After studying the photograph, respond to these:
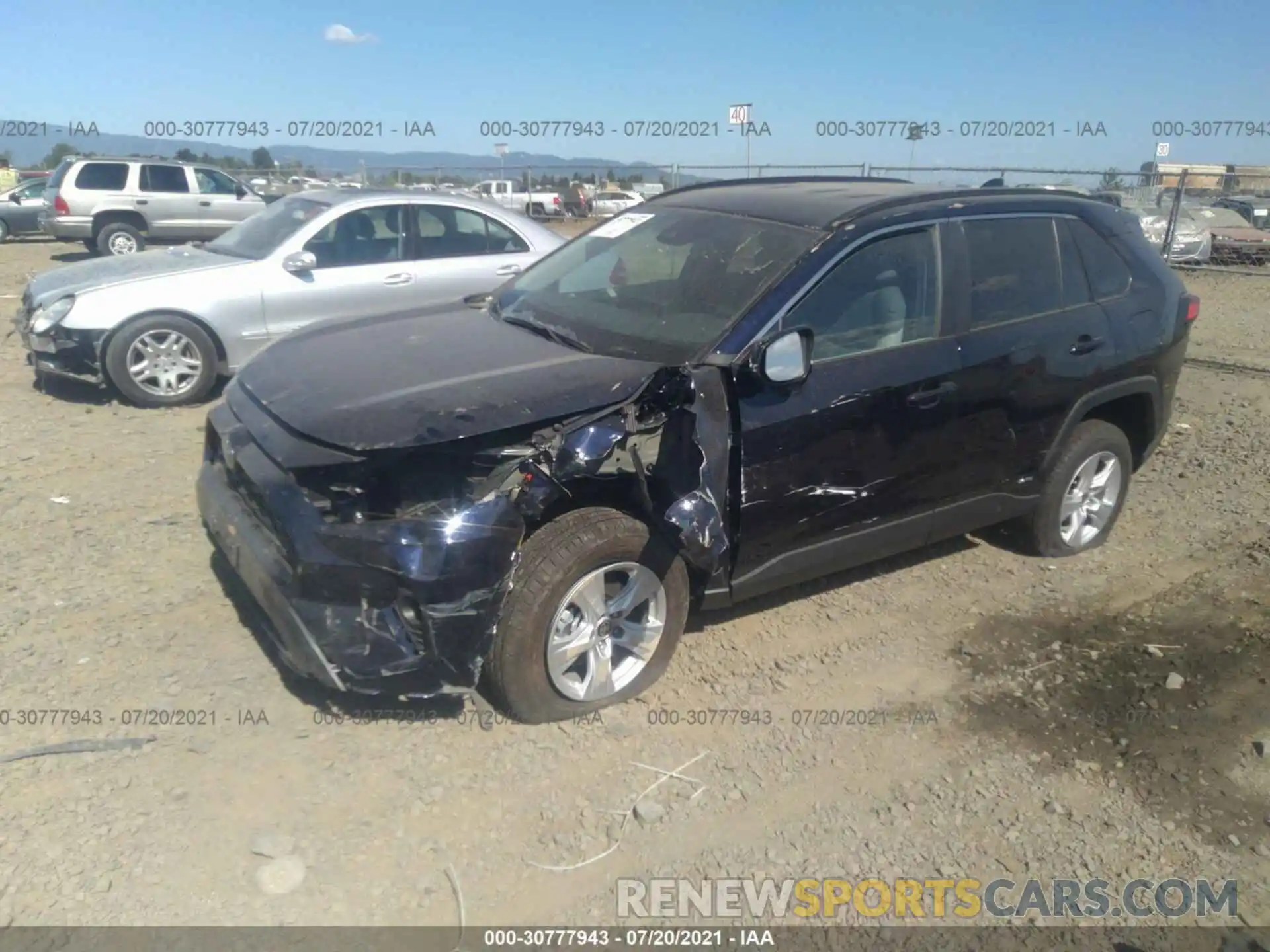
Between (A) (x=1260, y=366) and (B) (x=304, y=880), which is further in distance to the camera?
(A) (x=1260, y=366)

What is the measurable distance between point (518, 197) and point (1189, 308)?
830 inches

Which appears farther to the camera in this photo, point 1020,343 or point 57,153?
point 57,153

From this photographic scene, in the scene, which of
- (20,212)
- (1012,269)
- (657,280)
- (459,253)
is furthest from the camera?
(20,212)

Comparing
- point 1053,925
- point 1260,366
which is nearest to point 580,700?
point 1053,925

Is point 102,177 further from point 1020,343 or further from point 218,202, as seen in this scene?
point 1020,343

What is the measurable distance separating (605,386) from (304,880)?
185 cm

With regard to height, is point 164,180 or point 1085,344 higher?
point 164,180

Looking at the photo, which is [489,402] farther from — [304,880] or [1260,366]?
[1260,366]

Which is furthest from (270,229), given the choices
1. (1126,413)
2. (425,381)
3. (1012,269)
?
(1126,413)

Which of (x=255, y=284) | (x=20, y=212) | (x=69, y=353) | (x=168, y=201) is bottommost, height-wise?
(x=69, y=353)

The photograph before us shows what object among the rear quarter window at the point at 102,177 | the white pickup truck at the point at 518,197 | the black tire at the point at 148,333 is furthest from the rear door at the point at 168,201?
the black tire at the point at 148,333

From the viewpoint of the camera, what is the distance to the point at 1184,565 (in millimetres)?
5234

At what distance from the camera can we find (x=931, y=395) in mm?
4094

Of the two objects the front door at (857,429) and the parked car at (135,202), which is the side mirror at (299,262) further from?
the parked car at (135,202)
